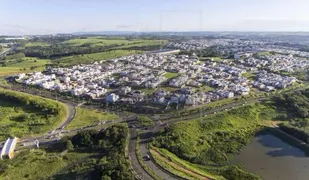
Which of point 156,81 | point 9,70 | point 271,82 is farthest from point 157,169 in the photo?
point 9,70

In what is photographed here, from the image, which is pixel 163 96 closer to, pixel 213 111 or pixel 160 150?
pixel 213 111

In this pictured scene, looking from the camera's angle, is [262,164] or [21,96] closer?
[262,164]

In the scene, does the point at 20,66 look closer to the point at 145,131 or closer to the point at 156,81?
the point at 156,81

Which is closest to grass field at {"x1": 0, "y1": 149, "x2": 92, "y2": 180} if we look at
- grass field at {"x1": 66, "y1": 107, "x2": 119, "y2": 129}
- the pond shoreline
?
grass field at {"x1": 66, "y1": 107, "x2": 119, "y2": 129}

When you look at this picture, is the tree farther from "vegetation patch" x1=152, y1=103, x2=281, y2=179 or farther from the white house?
the white house

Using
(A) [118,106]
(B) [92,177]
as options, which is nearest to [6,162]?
(B) [92,177]

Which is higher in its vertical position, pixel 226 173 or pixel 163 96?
pixel 163 96
